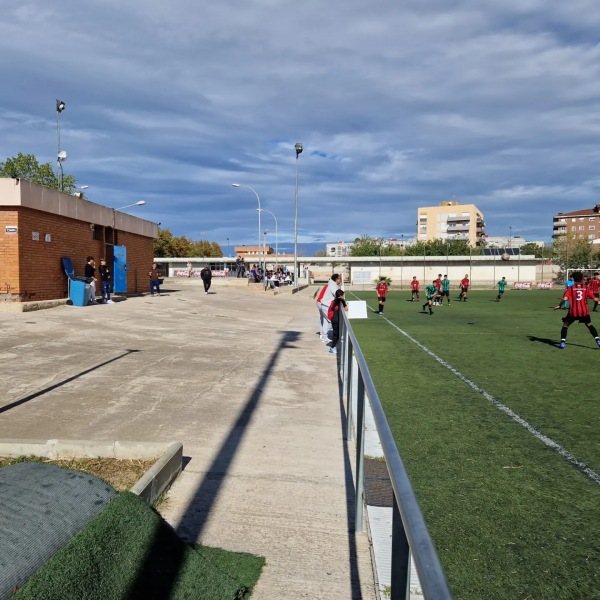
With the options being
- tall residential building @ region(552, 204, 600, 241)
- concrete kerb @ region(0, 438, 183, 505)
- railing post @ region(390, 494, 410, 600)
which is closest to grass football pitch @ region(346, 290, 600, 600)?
railing post @ region(390, 494, 410, 600)

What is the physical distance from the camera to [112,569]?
2.44 metres

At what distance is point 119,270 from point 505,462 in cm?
2068

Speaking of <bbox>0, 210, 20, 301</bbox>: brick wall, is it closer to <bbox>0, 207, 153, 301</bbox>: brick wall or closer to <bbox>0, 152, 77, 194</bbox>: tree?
<bbox>0, 207, 153, 301</bbox>: brick wall

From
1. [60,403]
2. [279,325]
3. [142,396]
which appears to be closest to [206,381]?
[142,396]

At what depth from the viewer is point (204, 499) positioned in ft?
13.1

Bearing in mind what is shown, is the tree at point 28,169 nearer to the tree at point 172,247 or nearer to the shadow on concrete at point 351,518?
the tree at point 172,247

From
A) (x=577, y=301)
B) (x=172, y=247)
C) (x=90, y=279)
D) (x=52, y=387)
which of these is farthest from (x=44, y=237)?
(x=172, y=247)

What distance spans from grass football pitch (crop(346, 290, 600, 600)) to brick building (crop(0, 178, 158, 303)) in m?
10.7

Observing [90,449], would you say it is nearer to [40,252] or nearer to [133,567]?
[133,567]

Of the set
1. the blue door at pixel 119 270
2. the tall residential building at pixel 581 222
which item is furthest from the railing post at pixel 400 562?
the tall residential building at pixel 581 222

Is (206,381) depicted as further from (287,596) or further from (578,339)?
(578,339)

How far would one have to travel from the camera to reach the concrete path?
3375 mm

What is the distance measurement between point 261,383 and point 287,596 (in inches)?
220

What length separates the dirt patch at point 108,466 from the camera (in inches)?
157
